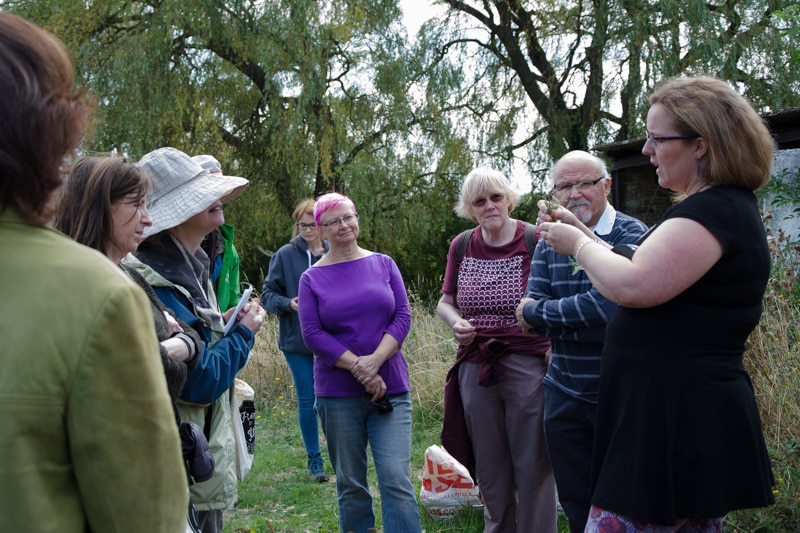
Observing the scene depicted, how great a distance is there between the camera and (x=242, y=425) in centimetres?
322

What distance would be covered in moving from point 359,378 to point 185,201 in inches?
54.1

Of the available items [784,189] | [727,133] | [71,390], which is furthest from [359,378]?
[784,189]

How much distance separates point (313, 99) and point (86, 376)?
12.7 m

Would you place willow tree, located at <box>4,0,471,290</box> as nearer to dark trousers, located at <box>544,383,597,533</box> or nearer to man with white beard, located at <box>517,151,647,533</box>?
man with white beard, located at <box>517,151,647,533</box>

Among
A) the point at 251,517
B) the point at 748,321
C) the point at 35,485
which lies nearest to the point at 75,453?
the point at 35,485

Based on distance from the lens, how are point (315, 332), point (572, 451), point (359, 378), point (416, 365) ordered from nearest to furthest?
1. point (572, 451)
2. point (359, 378)
3. point (315, 332)
4. point (416, 365)

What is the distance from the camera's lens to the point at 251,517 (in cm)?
534

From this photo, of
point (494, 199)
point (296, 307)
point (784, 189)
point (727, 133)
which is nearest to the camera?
point (727, 133)

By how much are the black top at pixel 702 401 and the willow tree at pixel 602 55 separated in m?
9.77

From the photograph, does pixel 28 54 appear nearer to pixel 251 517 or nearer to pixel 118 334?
pixel 118 334

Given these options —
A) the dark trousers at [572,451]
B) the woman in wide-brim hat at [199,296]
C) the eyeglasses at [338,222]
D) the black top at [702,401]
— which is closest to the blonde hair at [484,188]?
the eyeglasses at [338,222]

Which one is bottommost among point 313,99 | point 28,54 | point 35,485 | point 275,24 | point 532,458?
point 532,458

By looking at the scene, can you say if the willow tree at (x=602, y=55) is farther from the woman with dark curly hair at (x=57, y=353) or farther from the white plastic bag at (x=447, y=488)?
the woman with dark curly hair at (x=57, y=353)

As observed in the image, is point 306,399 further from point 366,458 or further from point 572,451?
point 572,451
